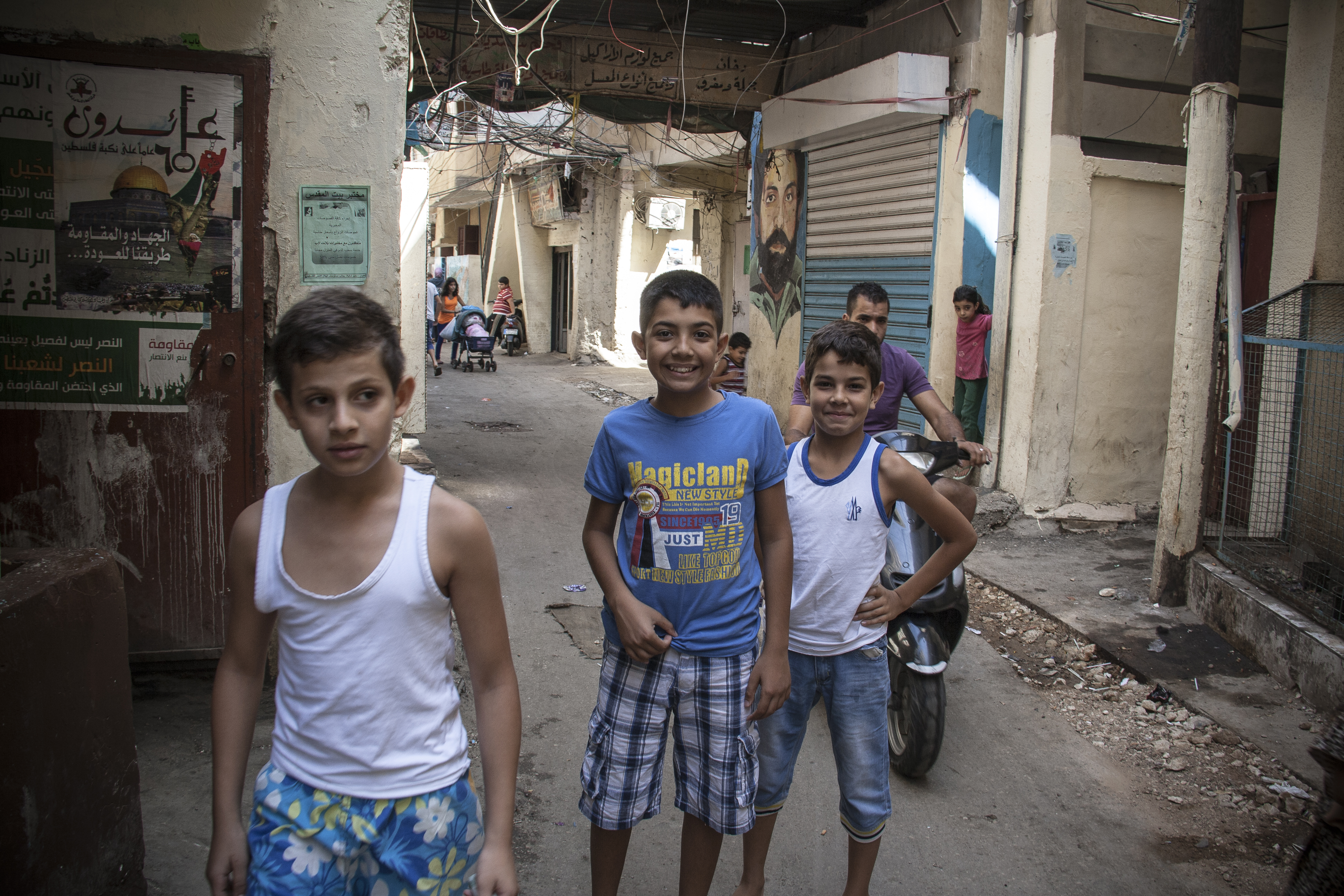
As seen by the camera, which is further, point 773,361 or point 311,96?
point 773,361

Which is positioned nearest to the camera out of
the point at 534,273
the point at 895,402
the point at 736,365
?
the point at 895,402

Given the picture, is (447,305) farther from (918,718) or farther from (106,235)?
(918,718)

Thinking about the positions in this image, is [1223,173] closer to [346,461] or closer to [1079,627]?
[1079,627]

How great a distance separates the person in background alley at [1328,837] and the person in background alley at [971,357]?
5866mm

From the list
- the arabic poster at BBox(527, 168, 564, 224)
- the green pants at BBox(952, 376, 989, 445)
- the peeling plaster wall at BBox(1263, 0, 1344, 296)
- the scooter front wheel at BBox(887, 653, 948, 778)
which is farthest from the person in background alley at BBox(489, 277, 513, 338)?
the scooter front wheel at BBox(887, 653, 948, 778)

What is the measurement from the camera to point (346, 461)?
156 centimetres

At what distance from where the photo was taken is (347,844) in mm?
1556

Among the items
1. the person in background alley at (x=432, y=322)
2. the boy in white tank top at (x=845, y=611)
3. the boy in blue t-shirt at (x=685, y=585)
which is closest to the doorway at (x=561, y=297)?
the person in background alley at (x=432, y=322)

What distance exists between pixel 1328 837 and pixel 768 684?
1.05m

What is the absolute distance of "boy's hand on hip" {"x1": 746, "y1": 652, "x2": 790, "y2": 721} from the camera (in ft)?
7.22

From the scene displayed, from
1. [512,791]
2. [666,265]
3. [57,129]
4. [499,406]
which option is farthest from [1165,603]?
[666,265]

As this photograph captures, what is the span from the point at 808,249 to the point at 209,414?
7.30 metres

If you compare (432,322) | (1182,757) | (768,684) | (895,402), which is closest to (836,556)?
(768,684)

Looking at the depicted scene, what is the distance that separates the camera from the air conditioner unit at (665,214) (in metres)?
19.1
